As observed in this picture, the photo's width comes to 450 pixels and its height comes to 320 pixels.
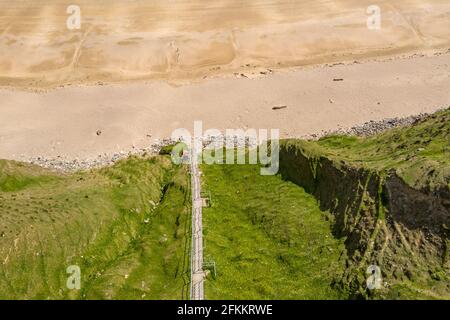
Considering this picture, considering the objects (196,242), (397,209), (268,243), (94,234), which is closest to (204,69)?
(94,234)

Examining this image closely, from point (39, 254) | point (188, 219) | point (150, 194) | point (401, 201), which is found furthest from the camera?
point (150, 194)

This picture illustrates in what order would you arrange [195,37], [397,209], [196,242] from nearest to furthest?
[397,209]
[196,242]
[195,37]

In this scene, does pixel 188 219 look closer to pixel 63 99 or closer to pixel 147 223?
pixel 147 223

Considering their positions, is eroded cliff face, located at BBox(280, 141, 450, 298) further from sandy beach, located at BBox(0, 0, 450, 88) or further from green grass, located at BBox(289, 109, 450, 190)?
sandy beach, located at BBox(0, 0, 450, 88)

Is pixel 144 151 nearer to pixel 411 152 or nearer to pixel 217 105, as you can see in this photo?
pixel 217 105

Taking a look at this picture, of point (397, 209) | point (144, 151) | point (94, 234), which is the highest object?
point (397, 209)

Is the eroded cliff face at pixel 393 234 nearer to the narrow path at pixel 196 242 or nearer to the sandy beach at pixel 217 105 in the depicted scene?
the narrow path at pixel 196 242
